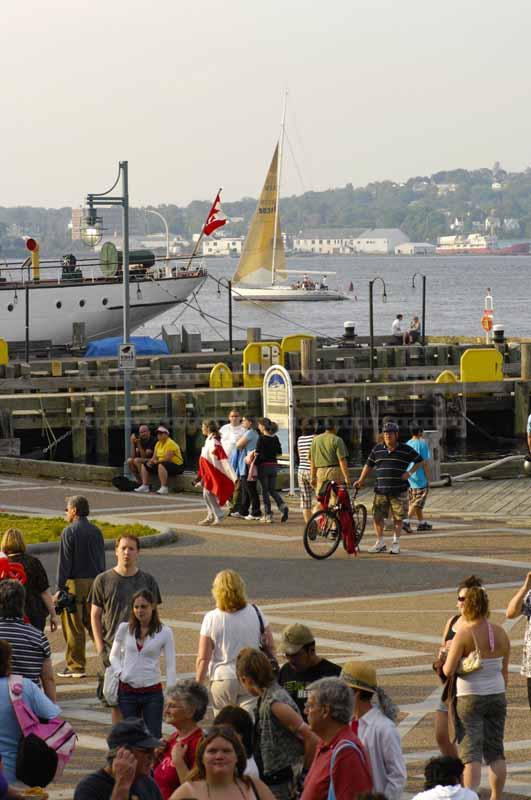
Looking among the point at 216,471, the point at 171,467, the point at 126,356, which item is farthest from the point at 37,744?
the point at 126,356

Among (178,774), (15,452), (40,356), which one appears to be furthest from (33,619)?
(40,356)

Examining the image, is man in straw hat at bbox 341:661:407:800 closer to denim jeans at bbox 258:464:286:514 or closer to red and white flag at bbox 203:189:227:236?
denim jeans at bbox 258:464:286:514

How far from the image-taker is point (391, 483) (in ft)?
66.4

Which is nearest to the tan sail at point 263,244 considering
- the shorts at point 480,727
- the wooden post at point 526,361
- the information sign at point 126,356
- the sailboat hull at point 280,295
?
the sailboat hull at point 280,295

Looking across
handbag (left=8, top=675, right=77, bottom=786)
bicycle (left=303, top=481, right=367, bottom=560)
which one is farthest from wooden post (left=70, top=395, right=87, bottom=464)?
handbag (left=8, top=675, right=77, bottom=786)

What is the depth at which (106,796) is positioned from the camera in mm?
7180

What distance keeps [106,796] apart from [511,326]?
12287cm

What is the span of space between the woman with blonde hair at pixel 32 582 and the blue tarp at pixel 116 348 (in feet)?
146

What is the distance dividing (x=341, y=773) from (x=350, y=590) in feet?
33.8

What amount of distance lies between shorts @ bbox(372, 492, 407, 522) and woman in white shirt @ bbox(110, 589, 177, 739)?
10.2 meters

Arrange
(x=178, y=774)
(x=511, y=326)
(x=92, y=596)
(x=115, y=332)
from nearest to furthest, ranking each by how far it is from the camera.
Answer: (x=178, y=774) < (x=92, y=596) < (x=115, y=332) < (x=511, y=326)

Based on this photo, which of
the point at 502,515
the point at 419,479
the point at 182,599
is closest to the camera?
the point at 182,599

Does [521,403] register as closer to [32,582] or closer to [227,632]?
[32,582]

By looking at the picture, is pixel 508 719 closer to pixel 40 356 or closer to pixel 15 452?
pixel 15 452
